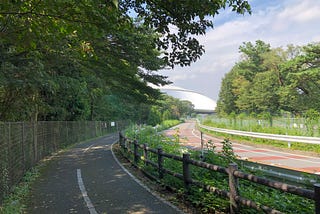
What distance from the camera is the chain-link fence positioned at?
8.69m

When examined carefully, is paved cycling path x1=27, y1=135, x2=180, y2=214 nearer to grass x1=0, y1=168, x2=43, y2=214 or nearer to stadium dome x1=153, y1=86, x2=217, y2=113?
grass x1=0, y1=168, x2=43, y2=214

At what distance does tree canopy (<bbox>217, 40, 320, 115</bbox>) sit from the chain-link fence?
26.8 meters

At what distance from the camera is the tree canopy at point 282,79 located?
38.0 meters

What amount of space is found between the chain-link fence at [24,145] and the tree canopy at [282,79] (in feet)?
87.9

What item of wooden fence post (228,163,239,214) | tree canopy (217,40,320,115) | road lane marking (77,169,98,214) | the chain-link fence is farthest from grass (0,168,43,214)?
tree canopy (217,40,320,115)

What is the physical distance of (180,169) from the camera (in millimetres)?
8992

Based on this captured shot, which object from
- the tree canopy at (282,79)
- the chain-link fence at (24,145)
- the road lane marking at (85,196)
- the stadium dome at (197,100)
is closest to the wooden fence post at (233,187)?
the road lane marking at (85,196)

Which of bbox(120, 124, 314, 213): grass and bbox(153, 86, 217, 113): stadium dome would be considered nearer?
bbox(120, 124, 314, 213): grass

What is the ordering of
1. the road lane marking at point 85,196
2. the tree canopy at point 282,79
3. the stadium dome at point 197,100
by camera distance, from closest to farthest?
the road lane marking at point 85,196 < the tree canopy at point 282,79 < the stadium dome at point 197,100

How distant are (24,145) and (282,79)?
136 ft

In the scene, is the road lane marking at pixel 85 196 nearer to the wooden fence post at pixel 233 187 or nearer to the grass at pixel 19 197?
the grass at pixel 19 197

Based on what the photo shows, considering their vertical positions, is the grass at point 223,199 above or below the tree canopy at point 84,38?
below

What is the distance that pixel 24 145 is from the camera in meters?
12.4

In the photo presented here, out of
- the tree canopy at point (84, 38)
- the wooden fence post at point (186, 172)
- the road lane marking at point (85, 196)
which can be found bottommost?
the road lane marking at point (85, 196)
